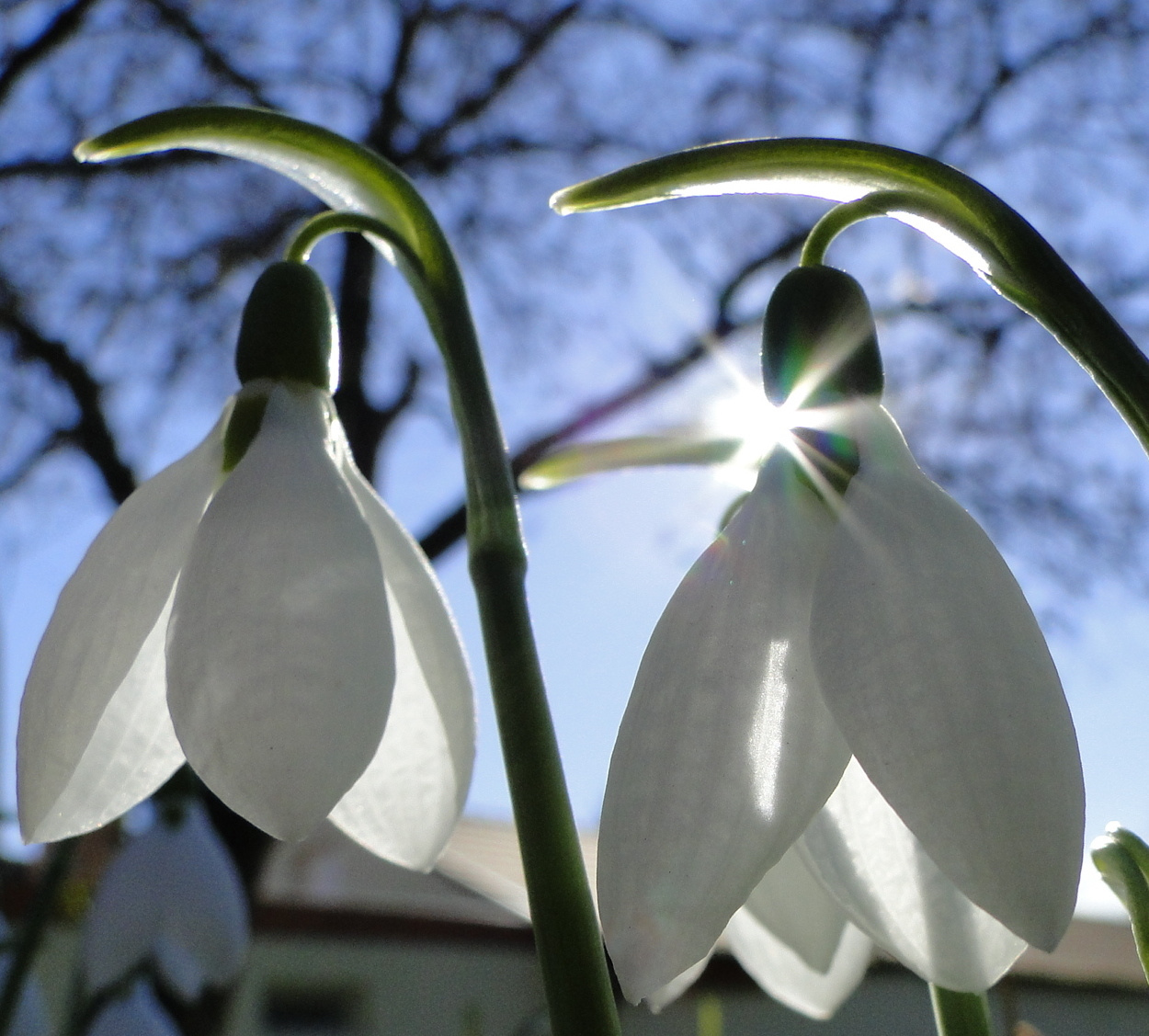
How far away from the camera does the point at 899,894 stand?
1.68 feet

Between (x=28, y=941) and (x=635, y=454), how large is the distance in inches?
27.2

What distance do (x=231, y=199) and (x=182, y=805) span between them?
143 inches

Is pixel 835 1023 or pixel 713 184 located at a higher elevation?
pixel 713 184

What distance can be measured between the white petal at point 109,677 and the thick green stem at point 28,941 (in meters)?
0.53

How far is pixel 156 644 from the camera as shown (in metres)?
0.57

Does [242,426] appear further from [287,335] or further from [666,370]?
[666,370]

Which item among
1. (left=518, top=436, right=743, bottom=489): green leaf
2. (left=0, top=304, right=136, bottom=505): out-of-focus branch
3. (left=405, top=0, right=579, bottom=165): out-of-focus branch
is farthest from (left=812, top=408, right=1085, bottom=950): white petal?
(left=405, top=0, right=579, bottom=165): out-of-focus branch

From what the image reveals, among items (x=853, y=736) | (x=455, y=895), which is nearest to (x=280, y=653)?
(x=853, y=736)

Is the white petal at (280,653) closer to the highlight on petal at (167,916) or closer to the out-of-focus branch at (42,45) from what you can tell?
the highlight on petal at (167,916)

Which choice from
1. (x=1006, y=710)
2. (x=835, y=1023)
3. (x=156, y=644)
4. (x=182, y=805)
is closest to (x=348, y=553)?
(x=156, y=644)

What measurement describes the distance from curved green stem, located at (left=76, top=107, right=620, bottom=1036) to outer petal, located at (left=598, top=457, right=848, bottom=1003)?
0.04 m

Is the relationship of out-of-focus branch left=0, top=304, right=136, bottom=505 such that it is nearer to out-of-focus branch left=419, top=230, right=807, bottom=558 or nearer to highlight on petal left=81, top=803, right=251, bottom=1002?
out-of-focus branch left=419, top=230, right=807, bottom=558

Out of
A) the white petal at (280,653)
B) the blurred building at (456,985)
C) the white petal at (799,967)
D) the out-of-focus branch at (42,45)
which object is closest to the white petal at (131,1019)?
the white petal at (799,967)

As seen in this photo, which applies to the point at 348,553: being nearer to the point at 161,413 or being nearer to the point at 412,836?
the point at 412,836
